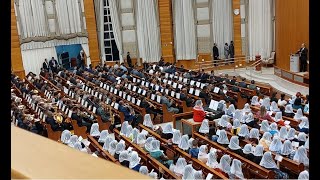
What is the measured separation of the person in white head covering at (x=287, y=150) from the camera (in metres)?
8.55

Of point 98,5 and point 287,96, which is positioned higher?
point 98,5

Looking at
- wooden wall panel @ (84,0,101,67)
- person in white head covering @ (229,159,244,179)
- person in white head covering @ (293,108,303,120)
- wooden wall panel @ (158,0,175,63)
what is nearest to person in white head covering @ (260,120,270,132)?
person in white head covering @ (293,108,303,120)

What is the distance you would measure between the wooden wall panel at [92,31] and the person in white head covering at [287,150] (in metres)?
17.1

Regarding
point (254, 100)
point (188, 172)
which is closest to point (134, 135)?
point (188, 172)

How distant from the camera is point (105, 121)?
1241 centimetres

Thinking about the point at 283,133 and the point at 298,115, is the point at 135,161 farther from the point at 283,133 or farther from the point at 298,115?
the point at 298,115

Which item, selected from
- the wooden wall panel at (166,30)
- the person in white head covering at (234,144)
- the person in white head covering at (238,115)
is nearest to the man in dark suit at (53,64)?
the wooden wall panel at (166,30)

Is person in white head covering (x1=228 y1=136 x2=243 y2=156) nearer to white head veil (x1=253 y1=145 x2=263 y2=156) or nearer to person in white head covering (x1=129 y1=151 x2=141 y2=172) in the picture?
white head veil (x1=253 y1=145 x2=263 y2=156)

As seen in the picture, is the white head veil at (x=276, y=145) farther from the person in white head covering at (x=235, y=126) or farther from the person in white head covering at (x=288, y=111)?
the person in white head covering at (x=288, y=111)

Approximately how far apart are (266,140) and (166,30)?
1547 cm

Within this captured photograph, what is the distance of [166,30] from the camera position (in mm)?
23750
